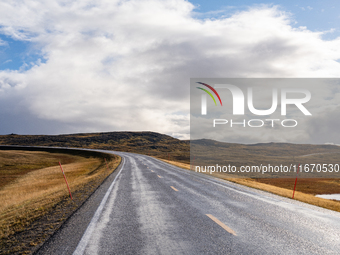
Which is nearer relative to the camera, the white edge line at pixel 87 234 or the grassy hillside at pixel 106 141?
the white edge line at pixel 87 234

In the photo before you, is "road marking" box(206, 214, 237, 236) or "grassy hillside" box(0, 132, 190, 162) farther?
"grassy hillside" box(0, 132, 190, 162)

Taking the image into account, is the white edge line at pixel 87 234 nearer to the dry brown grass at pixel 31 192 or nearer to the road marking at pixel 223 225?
the dry brown grass at pixel 31 192

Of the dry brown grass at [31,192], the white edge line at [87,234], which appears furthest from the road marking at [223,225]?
the dry brown grass at [31,192]

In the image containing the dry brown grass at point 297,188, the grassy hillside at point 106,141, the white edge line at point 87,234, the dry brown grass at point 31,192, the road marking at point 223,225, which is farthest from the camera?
the grassy hillside at point 106,141

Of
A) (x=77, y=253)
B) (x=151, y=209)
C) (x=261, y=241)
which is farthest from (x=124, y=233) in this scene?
(x=261, y=241)

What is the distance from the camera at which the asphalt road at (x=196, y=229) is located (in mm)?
4996

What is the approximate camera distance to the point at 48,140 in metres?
135

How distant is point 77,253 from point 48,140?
14537cm

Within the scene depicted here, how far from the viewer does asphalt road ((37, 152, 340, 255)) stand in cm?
500

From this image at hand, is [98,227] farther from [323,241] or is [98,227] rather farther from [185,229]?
[323,241]

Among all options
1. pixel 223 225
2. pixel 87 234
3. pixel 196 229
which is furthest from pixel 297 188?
pixel 87 234

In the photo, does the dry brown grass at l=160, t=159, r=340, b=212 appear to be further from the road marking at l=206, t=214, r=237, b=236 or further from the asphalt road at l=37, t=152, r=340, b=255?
the road marking at l=206, t=214, r=237, b=236

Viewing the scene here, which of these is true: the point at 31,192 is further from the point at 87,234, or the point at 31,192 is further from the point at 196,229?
the point at 196,229

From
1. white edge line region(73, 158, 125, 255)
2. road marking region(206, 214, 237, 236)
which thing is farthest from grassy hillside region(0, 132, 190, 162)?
road marking region(206, 214, 237, 236)
